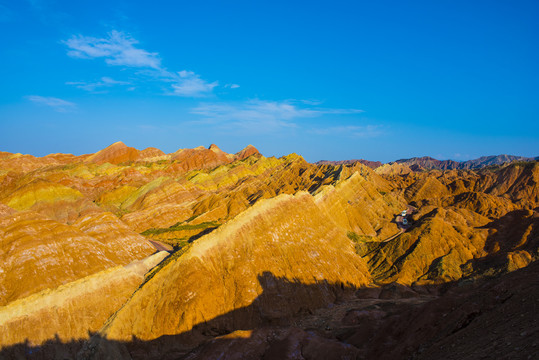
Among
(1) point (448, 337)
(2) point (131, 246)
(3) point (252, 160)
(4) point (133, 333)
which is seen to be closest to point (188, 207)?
(2) point (131, 246)

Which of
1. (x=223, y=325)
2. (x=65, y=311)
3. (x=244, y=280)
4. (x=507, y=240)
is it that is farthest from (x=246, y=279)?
(x=507, y=240)

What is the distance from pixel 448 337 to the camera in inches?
757

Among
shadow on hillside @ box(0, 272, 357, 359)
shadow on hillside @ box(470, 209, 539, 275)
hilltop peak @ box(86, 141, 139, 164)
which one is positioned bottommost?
shadow on hillside @ box(0, 272, 357, 359)

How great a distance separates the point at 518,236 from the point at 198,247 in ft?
174

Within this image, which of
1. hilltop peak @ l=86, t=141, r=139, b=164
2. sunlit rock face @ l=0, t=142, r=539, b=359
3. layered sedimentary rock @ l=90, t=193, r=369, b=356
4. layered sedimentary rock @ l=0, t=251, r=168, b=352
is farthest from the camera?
hilltop peak @ l=86, t=141, r=139, b=164

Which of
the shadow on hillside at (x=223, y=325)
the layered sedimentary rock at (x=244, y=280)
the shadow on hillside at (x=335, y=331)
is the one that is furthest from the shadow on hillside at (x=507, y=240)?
the shadow on hillside at (x=223, y=325)

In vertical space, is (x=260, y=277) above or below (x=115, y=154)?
below

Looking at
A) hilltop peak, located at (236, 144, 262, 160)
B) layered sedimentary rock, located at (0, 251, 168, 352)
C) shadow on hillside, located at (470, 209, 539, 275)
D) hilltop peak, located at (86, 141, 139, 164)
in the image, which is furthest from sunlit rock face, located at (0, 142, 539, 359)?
hilltop peak, located at (236, 144, 262, 160)

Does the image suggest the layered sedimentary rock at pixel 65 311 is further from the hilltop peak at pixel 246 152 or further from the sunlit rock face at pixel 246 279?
the hilltop peak at pixel 246 152

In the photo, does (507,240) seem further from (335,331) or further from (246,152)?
(246,152)

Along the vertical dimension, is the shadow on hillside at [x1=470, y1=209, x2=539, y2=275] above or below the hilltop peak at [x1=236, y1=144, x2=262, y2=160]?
below

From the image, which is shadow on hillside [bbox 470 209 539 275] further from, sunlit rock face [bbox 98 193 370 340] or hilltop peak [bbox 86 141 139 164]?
hilltop peak [bbox 86 141 139 164]

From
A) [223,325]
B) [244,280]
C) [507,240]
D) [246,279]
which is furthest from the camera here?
[507,240]

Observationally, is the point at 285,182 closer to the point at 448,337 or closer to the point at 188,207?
the point at 188,207
